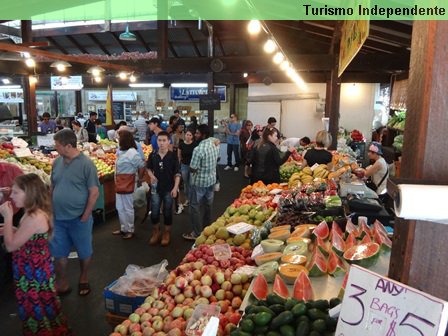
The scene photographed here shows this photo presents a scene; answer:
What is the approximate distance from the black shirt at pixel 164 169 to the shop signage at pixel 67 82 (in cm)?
723

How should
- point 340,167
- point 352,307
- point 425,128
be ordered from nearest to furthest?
point 425,128 → point 352,307 → point 340,167

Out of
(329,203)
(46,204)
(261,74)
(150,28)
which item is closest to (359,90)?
(261,74)

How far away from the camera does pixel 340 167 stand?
6.04 m

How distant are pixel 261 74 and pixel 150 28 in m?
4.58

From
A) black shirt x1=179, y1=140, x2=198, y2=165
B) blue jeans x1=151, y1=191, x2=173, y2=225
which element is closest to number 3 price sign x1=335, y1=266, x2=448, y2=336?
blue jeans x1=151, y1=191, x2=173, y2=225

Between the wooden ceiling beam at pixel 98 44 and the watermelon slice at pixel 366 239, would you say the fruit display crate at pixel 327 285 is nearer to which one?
the watermelon slice at pixel 366 239

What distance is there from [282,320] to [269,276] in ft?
2.59

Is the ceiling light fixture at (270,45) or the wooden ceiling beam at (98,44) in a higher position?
the wooden ceiling beam at (98,44)

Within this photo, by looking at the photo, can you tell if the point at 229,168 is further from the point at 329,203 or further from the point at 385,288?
the point at 385,288

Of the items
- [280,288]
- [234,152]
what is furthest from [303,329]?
[234,152]

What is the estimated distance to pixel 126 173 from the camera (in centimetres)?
574

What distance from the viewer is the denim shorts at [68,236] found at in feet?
12.7

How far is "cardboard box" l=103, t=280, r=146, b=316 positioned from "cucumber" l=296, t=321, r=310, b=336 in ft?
5.50

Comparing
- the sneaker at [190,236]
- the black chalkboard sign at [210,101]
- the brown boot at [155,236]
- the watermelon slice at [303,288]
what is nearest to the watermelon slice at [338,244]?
the watermelon slice at [303,288]
